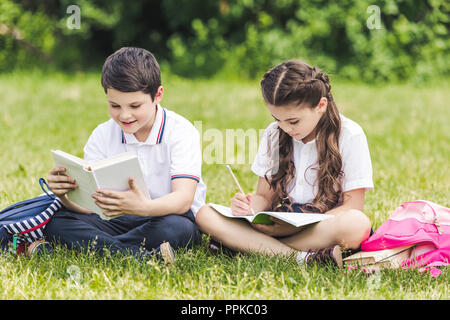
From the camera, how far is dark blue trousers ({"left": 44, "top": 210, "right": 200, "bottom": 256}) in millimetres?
2787

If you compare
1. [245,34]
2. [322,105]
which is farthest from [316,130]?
[245,34]

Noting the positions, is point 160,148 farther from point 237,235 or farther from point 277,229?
point 277,229

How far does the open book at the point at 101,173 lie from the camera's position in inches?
98.5

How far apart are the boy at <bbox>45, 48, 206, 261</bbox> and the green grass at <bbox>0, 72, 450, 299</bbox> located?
0.13m

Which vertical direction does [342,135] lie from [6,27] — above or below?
below

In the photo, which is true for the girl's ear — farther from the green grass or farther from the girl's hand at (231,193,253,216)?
the green grass

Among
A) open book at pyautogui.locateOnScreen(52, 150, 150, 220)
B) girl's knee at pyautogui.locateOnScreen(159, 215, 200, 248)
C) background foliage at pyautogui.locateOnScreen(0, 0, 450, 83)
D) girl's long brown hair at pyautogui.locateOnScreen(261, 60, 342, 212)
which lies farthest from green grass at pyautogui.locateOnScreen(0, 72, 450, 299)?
background foliage at pyautogui.locateOnScreen(0, 0, 450, 83)

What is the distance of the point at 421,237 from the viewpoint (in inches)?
107

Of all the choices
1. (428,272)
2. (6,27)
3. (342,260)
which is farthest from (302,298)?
(6,27)

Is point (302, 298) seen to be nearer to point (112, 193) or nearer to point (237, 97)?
point (112, 193)

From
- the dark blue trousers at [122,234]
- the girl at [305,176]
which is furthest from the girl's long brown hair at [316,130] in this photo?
the dark blue trousers at [122,234]

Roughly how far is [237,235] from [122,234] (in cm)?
56
